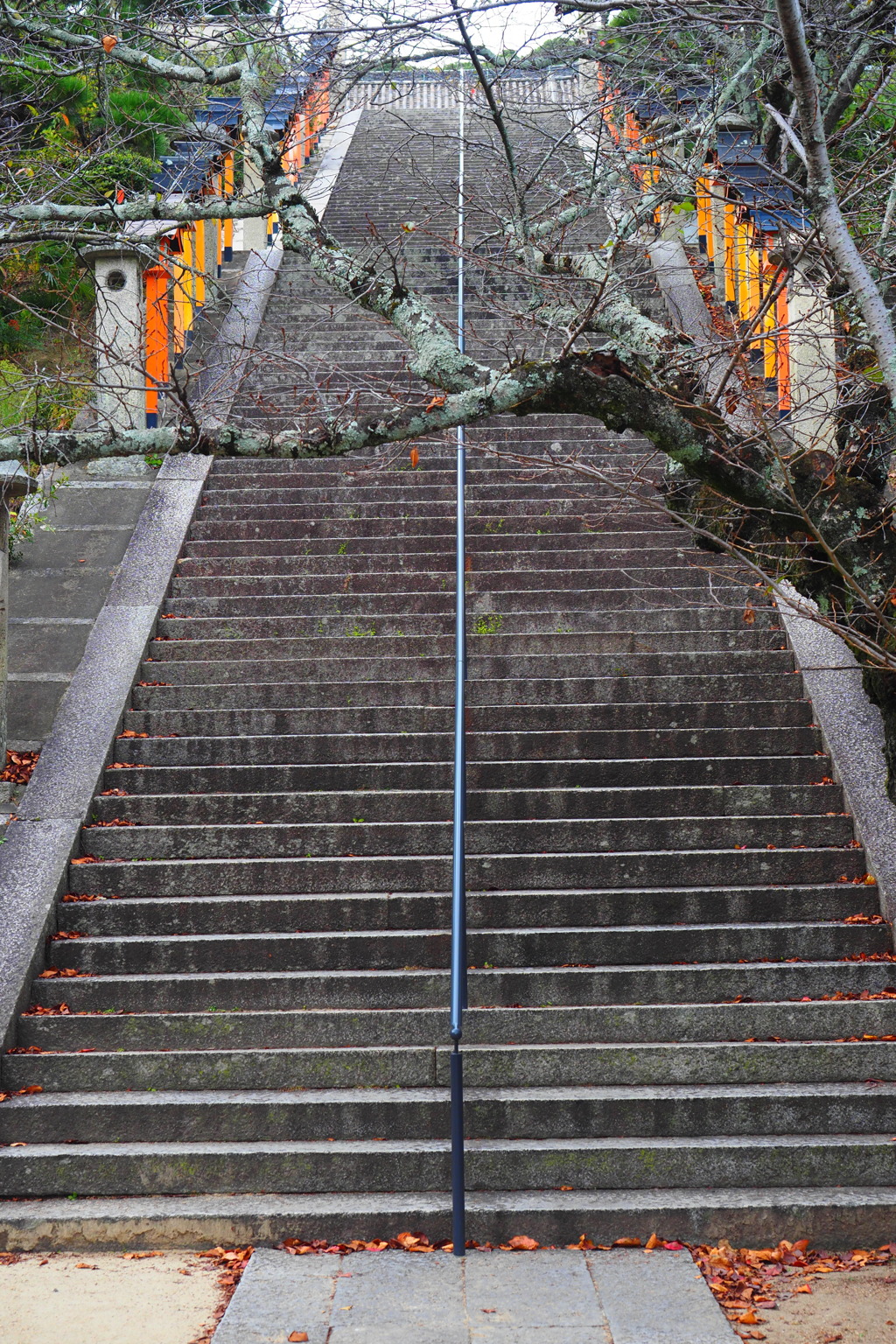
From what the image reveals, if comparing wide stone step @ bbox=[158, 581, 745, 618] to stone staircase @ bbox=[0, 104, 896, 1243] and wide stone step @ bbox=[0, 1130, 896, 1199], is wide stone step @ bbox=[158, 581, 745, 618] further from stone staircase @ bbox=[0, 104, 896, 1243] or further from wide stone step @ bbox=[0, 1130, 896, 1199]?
wide stone step @ bbox=[0, 1130, 896, 1199]

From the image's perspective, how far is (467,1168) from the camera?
414 cm

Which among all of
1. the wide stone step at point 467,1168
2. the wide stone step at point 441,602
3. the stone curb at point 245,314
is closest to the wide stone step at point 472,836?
the wide stone step at point 467,1168

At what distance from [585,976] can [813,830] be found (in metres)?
1.43

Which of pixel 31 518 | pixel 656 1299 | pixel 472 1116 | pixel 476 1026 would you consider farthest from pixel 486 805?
pixel 31 518

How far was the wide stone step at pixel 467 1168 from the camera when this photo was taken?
162 inches

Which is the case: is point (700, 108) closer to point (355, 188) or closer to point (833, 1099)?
point (833, 1099)

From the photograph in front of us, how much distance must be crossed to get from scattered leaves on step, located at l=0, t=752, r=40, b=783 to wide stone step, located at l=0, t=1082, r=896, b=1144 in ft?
6.95

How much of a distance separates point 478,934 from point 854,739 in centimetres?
220

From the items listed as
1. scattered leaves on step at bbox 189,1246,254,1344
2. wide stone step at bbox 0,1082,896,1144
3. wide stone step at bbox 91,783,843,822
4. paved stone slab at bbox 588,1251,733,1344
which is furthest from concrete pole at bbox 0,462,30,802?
paved stone slab at bbox 588,1251,733,1344

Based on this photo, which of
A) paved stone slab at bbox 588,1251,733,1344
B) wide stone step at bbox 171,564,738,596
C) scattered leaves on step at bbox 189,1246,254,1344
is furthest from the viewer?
wide stone step at bbox 171,564,738,596

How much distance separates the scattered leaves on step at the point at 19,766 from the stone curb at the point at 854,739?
393cm

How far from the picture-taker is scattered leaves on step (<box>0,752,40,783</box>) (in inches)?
238

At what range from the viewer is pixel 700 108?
20.7ft

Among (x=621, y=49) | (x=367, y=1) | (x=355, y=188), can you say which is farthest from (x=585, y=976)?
(x=355, y=188)
